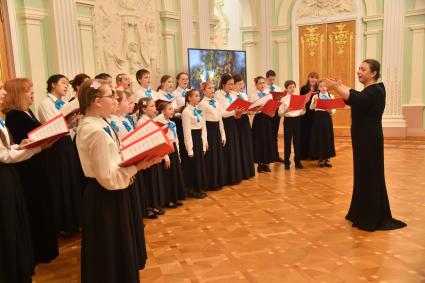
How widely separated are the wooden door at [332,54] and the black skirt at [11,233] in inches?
374

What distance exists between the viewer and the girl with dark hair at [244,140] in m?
6.68

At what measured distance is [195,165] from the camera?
5.91 meters

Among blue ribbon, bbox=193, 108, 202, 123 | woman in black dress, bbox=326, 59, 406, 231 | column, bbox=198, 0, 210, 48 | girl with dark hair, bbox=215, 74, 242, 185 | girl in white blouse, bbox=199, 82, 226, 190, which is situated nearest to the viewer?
woman in black dress, bbox=326, 59, 406, 231

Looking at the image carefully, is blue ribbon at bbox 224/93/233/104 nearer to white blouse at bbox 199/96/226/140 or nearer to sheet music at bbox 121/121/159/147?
white blouse at bbox 199/96/226/140

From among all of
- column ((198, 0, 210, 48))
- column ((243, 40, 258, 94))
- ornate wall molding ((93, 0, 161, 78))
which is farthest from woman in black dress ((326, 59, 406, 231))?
column ((243, 40, 258, 94))

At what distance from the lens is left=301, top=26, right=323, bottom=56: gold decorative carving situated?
11.4 m

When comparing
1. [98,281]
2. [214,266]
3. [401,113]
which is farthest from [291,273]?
[401,113]

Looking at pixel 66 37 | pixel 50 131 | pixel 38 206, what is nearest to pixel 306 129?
pixel 66 37

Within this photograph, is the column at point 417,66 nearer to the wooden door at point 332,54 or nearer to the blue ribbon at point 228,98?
the wooden door at point 332,54

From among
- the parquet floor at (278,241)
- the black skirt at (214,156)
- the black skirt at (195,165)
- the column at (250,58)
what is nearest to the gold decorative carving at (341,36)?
the column at (250,58)

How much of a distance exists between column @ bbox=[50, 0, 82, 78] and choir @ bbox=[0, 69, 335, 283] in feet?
3.07

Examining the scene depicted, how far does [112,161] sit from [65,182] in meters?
2.02

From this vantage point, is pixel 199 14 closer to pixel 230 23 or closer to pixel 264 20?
pixel 264 20

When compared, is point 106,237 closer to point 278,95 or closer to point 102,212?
point 102,212
